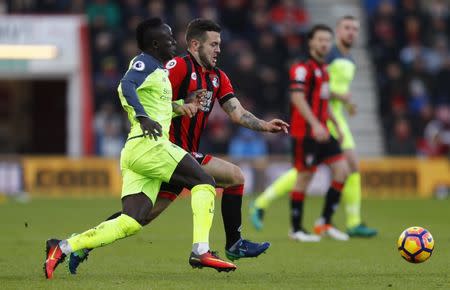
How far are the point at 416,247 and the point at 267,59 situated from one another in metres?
15.7

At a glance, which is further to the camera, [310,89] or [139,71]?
[310,89]

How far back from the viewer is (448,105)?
25500 mm

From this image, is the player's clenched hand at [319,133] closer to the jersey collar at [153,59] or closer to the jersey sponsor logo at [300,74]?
the jersey sponsor logo at [300,74]

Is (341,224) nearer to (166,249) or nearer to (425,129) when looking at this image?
(166,249)

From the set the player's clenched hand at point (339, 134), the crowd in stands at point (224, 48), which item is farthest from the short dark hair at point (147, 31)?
the crowd in stands at point (224, 48)

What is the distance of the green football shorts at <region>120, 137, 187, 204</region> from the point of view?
8836 mm

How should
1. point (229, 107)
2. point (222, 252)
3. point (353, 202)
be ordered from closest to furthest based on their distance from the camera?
1. point (229, 107)
2. point (222, 252)
3. point (353, 202)

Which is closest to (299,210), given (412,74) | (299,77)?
(299,77)

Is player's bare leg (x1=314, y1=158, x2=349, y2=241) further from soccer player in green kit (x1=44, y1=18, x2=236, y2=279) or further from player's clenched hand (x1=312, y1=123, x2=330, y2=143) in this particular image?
soccer player in green kit (x1=44, y1=18, x2=236, y2=279)

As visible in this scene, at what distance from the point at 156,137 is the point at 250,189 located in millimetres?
14402

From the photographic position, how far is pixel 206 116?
31.9 ft

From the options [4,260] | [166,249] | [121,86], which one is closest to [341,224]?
[166,249]

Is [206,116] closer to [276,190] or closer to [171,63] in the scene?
[171,63]

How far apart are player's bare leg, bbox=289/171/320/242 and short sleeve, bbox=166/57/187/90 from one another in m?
3.78
